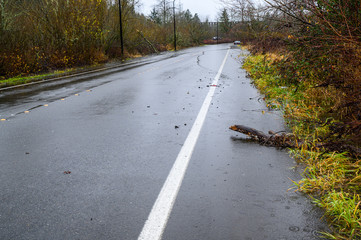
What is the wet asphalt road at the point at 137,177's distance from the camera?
3.19 m

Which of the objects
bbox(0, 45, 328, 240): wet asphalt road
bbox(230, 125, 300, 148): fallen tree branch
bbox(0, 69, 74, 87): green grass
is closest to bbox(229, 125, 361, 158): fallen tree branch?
bbox(230, 125, 300, 148): fallen tree branch

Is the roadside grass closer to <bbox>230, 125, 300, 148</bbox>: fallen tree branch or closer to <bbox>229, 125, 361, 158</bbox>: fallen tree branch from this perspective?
<bbox>229, 125, 361, 158</bbox>: fallen tree branch

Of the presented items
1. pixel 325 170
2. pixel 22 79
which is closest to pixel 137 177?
pixel 325 170

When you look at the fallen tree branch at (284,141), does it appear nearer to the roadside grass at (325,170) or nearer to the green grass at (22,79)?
the roadside grass at (325,170)

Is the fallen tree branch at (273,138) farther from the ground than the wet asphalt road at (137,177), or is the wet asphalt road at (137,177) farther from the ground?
the fallen tree branch at (273,138)

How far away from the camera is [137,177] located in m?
4.38

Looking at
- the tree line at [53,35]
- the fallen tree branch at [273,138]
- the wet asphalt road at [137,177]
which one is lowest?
the wet asphalt road at [137,177]

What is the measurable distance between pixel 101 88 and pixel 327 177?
9876mm

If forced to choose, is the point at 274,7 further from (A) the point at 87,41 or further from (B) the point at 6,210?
(A) the point at 87,41

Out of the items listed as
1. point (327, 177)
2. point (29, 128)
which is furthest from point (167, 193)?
point (29, 128)

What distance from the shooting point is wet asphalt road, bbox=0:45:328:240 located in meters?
3.19

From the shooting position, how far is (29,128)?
705 cm

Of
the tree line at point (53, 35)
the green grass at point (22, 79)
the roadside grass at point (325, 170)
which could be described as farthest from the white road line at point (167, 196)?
the tree line at point (53, 35)

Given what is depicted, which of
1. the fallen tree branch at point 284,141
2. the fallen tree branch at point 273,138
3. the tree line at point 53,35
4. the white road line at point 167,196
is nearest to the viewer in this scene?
the white road line at point 167,196
